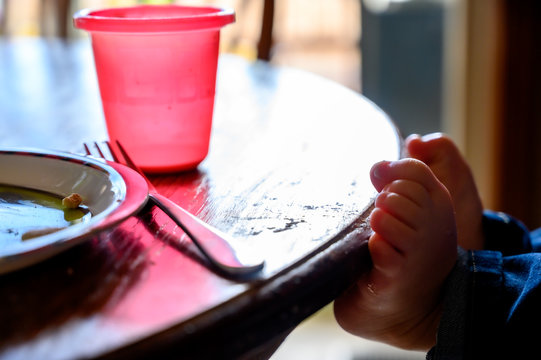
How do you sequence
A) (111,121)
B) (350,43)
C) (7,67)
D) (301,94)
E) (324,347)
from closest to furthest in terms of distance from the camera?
(111,121), (301,94), (7,67), (324,347), (350,43)

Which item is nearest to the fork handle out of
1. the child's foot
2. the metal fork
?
the metal fork

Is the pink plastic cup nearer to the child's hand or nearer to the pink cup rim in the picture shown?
the pink cup rim

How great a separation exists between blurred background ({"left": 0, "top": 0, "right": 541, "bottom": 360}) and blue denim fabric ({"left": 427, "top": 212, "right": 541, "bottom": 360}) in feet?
2.91

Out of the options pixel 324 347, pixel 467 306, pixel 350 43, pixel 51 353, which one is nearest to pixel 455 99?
pixel 324 347

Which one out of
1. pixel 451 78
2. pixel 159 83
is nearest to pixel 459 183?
pixel 159 83

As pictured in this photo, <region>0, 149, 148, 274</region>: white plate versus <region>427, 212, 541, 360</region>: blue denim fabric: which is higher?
<region>0, 149, 148, 274</region>: white plate

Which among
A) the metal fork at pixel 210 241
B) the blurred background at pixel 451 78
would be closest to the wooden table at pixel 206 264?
the metal fork at pixel 210 241

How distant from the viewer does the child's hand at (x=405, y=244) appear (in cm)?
46

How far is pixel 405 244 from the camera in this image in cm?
47

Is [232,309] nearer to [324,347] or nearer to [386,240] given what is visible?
[386,240]

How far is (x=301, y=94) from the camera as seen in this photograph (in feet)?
2.82

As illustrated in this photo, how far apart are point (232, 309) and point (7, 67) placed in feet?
2.92

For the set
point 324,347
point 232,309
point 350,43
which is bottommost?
point 324,347

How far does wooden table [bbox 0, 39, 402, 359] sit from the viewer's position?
31 cm
